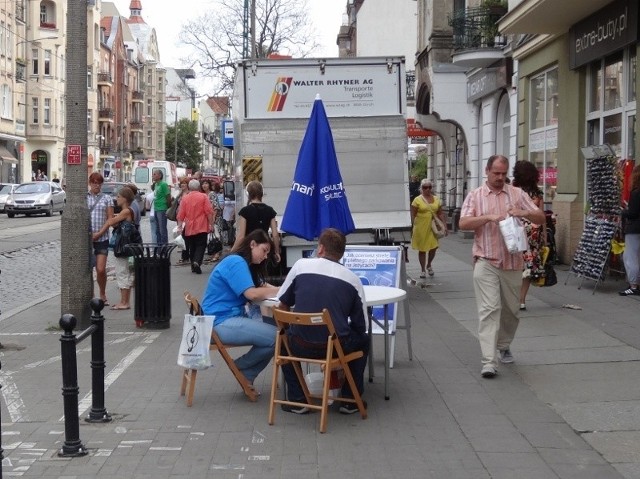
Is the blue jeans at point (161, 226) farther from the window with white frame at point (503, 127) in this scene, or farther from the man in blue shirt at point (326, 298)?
the man in blue shirt at point (326, 298)

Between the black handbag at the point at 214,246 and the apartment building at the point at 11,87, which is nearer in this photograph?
the black handbag at the point at 214,246

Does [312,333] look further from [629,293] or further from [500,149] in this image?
[500,149]

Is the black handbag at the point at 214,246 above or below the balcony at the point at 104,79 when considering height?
below

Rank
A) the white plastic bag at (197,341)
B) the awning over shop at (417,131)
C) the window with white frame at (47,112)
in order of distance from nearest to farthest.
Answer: the white plastic bag at (197,341), the awning over shop at (417,131), the window with white frame at (47,112)

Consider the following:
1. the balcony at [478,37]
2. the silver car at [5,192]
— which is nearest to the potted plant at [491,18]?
the balcony at [478,37]

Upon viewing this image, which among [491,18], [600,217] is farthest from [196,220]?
[491,18]

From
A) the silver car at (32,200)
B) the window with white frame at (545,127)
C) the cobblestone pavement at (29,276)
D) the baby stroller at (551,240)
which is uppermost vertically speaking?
the window with white frame at (545,127)

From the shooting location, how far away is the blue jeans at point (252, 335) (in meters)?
7.51

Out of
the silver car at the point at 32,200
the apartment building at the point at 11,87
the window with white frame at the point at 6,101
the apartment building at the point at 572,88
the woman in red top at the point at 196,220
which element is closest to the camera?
the apartment building at the point at 572,88

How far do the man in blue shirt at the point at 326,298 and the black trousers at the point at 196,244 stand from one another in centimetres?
1132

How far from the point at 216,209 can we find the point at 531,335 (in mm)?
14306

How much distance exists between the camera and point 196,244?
722 inches

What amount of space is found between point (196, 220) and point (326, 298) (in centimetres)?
1150

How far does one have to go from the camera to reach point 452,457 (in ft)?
19.9
